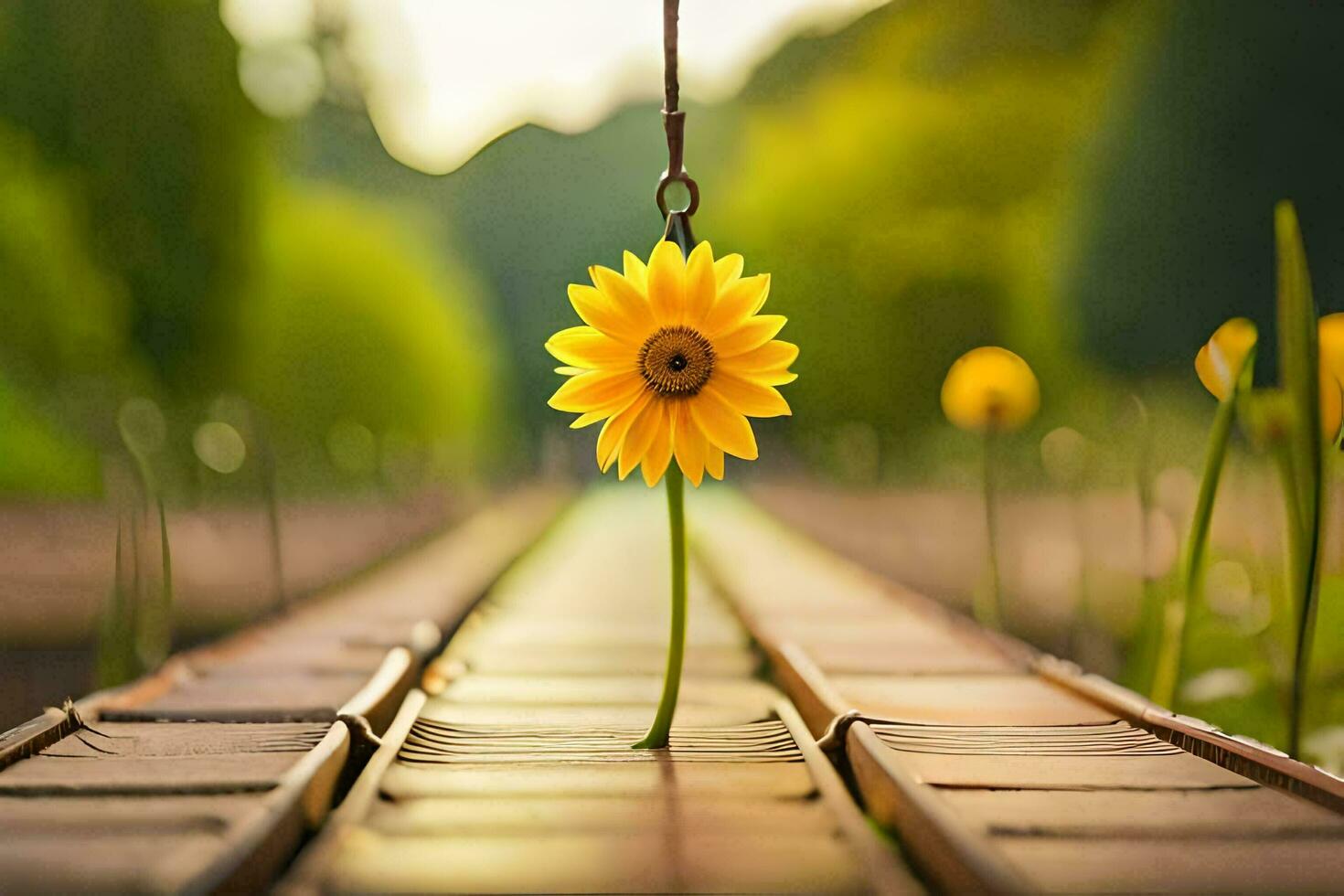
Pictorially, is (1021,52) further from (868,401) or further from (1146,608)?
(1146,608)

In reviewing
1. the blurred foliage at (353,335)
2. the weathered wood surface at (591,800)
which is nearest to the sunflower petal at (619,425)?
the weathered wood surface at (591,800)

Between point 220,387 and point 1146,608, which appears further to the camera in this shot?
point 220,387

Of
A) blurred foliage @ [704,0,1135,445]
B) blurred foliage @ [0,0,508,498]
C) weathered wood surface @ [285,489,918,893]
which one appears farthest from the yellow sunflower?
blurred foliage @ [704,0,1135,445]

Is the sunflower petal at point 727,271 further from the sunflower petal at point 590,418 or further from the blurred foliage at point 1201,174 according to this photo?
the blurred foliage at point 1201,174

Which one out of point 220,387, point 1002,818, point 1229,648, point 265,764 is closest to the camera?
point 1002,818

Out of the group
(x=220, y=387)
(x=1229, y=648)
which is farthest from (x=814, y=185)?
(x=1229, y=648)

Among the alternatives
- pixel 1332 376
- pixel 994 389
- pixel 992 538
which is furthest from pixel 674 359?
pixel 992 538


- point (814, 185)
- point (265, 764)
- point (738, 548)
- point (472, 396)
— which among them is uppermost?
point (814, 185)
